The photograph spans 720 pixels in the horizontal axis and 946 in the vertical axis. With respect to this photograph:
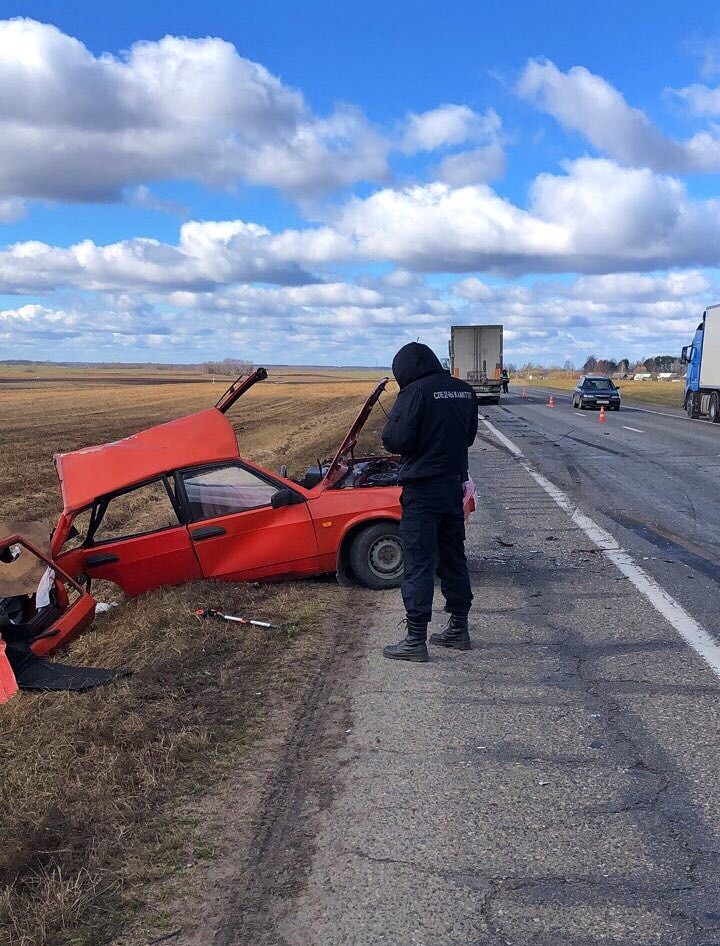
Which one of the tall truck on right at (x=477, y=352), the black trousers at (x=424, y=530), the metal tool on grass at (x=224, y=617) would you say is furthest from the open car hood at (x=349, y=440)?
the tall truck on right at (x=477, y=352)

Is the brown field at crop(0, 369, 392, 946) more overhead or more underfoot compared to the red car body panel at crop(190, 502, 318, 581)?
more underfoot

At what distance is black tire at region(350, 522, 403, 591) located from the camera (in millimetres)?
6844

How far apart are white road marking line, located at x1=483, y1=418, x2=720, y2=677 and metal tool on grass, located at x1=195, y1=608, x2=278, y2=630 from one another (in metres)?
2.73

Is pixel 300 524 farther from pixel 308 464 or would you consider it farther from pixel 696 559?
pixel 308 464

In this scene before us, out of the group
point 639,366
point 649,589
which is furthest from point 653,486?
point 639,366

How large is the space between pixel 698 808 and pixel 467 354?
1457 inches

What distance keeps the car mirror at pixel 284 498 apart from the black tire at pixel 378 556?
63 cm

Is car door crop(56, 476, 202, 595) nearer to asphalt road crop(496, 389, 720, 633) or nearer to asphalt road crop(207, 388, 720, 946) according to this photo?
asphalt road crop(207, 388, 720, 946)

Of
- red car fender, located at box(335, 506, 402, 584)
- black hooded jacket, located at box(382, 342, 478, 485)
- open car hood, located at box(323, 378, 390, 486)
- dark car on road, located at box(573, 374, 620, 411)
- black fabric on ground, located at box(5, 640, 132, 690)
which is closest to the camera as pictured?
black fabric on ground, located at box(5, 640, 132, 690)

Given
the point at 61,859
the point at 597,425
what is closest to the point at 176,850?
the point at 61,859

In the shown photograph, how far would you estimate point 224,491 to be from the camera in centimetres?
666

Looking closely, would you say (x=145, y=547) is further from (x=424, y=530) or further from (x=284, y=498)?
(x=424, y=530)

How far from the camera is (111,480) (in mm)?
6328

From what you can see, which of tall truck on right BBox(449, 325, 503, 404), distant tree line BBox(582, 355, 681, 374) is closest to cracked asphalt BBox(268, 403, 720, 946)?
tall truck on right BBox(449, 325, 503, 404)
